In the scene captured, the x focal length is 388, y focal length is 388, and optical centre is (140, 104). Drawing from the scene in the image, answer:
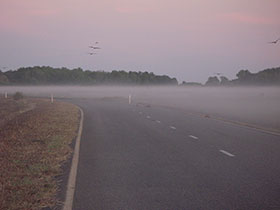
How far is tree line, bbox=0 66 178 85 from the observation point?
145 meters

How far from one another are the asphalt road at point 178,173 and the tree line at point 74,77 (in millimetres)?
131925

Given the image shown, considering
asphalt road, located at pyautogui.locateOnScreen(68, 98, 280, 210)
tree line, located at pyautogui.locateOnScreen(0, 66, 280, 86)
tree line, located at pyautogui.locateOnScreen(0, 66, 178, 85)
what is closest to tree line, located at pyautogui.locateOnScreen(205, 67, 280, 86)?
tree line, located at pyautogui.locateOnScreen(0, 66, 280, 86)

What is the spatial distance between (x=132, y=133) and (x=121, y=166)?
6.67m

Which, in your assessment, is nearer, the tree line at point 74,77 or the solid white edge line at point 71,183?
the solid white edge line at point 71,183

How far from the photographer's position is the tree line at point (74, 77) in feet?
477

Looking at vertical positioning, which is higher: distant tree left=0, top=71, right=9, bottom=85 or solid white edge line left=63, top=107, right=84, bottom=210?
solid white edge line left=63, top=107, right=84, bottom=210

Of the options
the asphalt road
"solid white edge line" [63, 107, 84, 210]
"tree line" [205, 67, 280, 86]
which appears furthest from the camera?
"tree line" [205, 67, 280, 86]

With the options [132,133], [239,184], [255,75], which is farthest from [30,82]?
[239,184]

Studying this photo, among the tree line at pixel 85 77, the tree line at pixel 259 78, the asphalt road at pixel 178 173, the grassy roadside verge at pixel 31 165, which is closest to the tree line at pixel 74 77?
the tree line at pixel 85 77

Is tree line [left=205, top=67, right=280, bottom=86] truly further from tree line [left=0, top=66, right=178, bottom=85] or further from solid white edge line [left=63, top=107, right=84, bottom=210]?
solid white edge line [left=63, top=107, right=84, bottom=210]

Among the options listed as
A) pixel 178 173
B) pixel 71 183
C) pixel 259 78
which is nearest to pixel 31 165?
pixel 71 183

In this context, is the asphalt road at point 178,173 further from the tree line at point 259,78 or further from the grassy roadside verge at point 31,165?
the tree line at point 259,78

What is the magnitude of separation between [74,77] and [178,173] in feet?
487

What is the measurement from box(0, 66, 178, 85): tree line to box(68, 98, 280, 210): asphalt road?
433ft
